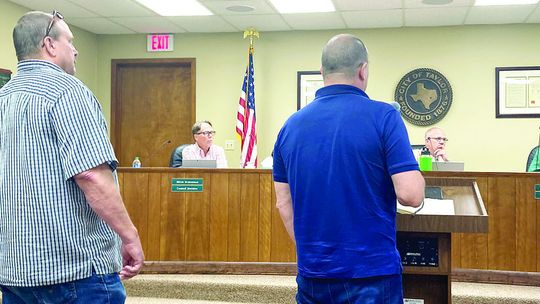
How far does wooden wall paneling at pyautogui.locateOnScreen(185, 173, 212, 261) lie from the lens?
416cm

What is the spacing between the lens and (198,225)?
417cm

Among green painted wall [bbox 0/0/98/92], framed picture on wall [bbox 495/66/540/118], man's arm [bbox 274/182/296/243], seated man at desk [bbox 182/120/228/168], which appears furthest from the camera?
framed picture on wall [bbox 495/66/540/118]

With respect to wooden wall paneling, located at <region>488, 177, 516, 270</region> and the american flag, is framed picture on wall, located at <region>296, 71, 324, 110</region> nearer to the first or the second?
the american flag

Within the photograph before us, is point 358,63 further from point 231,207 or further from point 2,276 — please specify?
point 231,207

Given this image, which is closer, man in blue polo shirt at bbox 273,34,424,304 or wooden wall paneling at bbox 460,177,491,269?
man in blue polo shirt at bbox 273,34,424,304

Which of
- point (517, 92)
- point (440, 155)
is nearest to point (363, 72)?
point (440, 155)

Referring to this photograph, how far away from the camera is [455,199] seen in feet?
7.39

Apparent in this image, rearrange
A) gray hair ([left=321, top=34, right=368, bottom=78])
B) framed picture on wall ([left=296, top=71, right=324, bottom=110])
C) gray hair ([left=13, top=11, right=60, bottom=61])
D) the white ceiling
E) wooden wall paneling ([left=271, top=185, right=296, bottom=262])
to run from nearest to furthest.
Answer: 1. gray hair ([left=13, top=11, right=60, bottom=61])
2. gray hair ([left=321, top=34, right=368, bottom=78])
3. wooden wall paneling ([left=271, top=185, right=296, bottom=262])
4. the white ceiling
5. framed picture on wall ([left=296, top=71, right=324, bottom=110])

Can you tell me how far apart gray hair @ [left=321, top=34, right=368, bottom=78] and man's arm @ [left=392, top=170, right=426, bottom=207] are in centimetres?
33

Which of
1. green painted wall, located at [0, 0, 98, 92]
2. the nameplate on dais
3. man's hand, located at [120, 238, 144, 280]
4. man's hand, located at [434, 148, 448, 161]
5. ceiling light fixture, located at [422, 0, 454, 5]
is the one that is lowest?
man's hand, located at [120, 238, 144, 280]

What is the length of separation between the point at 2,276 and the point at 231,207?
271 centimetres

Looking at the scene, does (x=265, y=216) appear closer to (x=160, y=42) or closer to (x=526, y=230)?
(x=526, y=230)

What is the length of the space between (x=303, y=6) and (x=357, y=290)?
15.4 ft

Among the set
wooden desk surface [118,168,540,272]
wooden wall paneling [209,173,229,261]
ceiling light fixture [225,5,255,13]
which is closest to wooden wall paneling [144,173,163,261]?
wooden desk surface [118,168,540,272]
